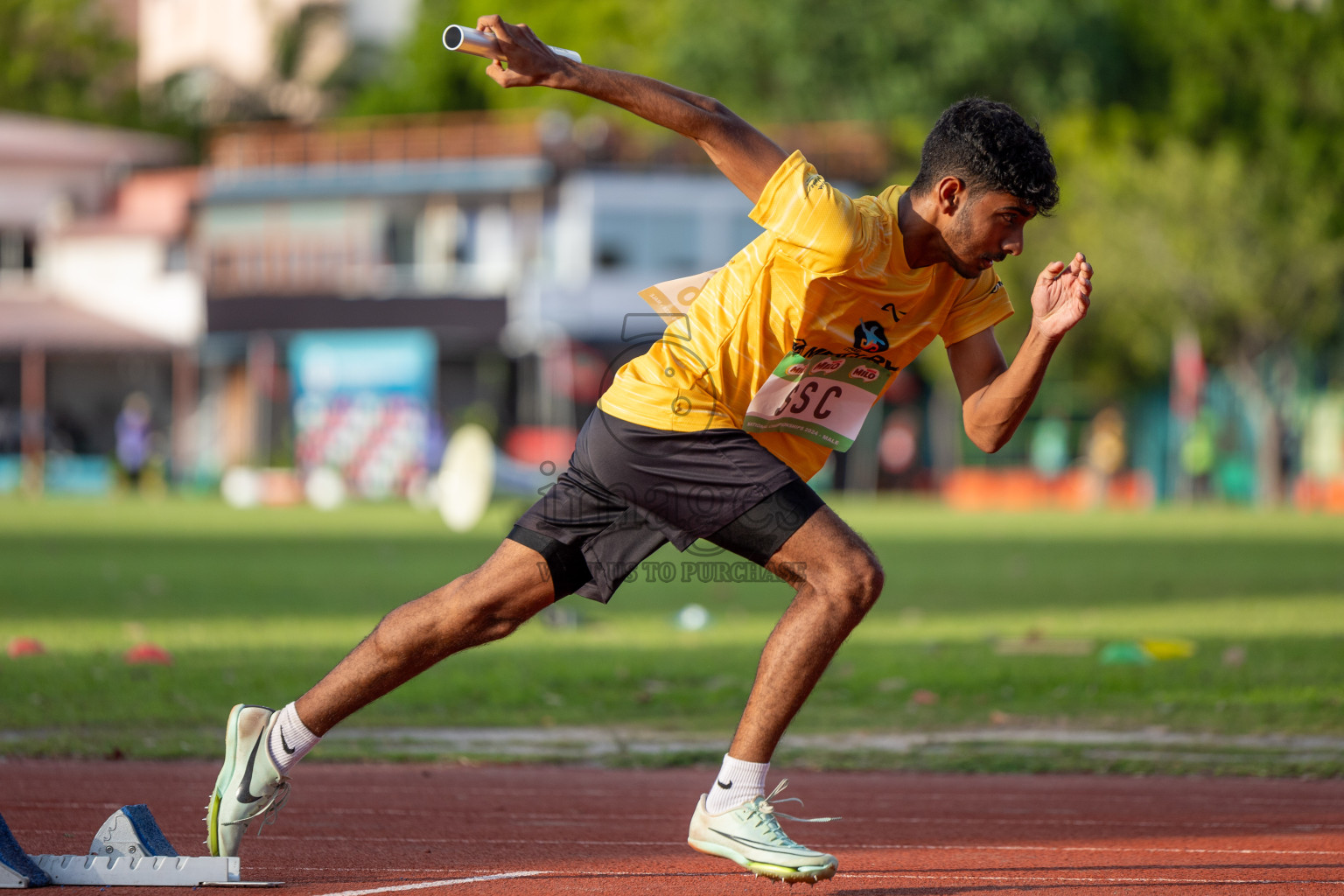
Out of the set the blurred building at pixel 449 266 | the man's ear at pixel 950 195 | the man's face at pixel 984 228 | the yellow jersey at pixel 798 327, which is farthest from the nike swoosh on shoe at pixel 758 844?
the blurred building at pixel 449 266

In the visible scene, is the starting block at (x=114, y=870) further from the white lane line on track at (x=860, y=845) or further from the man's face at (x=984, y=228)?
the man's face at (x=984, y=228)

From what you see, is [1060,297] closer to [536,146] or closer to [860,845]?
[860,845]

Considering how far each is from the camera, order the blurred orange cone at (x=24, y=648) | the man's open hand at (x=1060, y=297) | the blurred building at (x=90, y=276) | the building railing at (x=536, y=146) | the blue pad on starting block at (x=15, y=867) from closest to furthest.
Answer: the blue pad on starting block at (x=15, y=867) < the man's open hand at (x=1060, y=297) < the blurred orange cone at (x=24, y=648) < the building railing at (x=536, y=146) < the blurred building at (x=90, y=276)

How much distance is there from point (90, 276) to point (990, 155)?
54.1 m

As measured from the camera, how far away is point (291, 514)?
106 feet

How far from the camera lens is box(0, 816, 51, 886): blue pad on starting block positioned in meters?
4.70

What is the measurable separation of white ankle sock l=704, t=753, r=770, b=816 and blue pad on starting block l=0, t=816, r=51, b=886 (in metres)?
1.89

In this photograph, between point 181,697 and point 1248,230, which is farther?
point 1248,230

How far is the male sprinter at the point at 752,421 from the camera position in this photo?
15.6 feet

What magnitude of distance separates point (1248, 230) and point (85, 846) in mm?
39068

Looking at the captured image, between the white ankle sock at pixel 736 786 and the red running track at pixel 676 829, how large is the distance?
0.97 feet

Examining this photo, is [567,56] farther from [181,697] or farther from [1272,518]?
[1272,518]

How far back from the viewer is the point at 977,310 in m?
5.21

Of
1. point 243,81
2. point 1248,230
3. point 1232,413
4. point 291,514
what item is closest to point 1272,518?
point 1248,230
